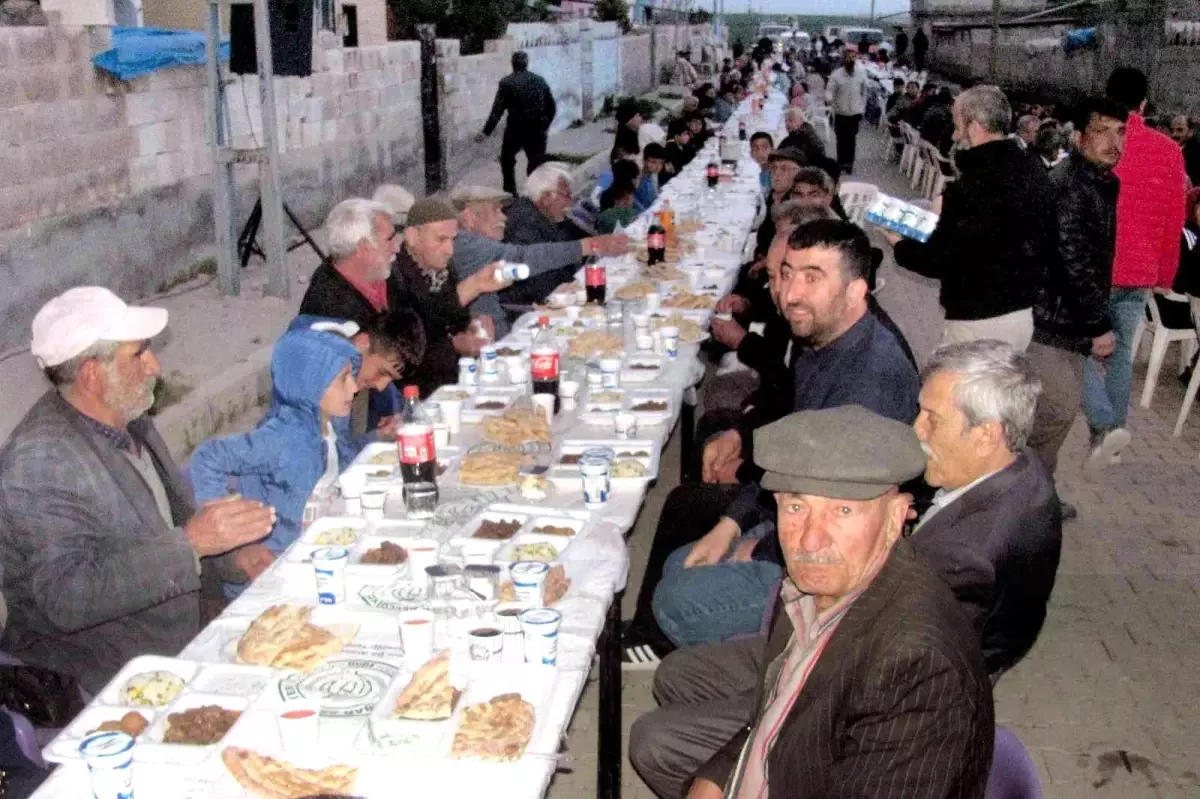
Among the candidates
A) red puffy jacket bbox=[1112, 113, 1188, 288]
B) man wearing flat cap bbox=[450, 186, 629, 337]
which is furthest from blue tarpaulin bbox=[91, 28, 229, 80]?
red puffy jacket bbox=[1112, 113, 1188, 288]

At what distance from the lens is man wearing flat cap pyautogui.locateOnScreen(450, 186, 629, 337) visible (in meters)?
7.11

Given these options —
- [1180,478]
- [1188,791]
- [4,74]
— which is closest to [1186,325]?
[1180,478]

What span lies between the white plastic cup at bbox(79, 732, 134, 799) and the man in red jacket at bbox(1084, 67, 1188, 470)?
219 inches

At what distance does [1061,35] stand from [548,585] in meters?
24.3

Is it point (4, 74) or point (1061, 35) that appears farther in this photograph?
point (1061, 35)

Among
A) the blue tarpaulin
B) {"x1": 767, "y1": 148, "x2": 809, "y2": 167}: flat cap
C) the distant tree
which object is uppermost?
the distant tree

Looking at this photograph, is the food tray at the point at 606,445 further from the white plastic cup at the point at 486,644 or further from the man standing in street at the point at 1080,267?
the man standing in street at the point at 1080,267

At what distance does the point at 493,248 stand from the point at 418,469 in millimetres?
3514

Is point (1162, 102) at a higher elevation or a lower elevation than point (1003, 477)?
higher

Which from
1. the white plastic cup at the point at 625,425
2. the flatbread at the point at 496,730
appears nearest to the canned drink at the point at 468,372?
the white plastic cup at the point at 625,425

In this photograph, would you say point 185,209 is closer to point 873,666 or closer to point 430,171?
point 430,171

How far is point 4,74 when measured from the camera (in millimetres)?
7723

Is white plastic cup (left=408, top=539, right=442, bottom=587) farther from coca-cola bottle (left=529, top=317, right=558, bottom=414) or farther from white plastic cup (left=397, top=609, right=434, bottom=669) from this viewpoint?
coca-cola bottle (left=529, top=317, right=558, bottom=414)

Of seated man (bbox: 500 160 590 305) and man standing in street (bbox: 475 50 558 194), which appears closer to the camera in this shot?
seated man (bbox: 500 160 590 305)
